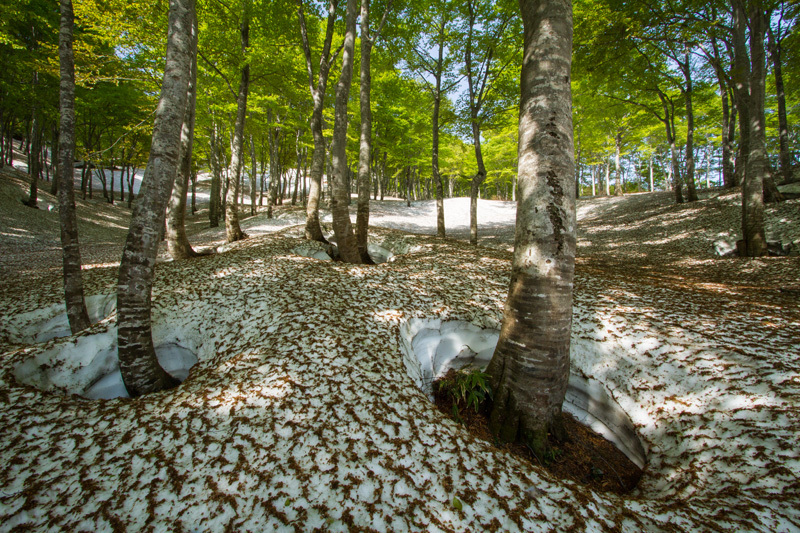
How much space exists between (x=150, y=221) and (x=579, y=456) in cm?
516

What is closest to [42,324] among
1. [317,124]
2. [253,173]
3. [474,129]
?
[317,124]

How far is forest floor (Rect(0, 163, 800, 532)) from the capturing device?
6.48 feet

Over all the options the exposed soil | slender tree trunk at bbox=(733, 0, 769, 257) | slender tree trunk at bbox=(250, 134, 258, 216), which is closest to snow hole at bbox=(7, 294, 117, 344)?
the exposed soil

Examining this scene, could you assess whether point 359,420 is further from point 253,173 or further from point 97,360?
point 253,173

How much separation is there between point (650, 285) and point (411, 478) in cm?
594

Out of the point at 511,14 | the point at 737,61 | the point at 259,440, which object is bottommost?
the point at 259,440

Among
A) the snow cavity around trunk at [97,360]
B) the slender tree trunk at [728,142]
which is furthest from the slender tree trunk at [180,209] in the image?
the slender tree trunk at [728,142]

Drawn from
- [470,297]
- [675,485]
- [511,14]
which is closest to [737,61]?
[511,14]

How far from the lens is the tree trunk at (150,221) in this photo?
3.13 meters

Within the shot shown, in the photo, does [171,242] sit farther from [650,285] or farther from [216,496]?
[650,285]

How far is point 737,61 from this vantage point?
7824 millimetres

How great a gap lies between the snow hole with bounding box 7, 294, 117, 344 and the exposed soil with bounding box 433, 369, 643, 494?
6090 millimetres

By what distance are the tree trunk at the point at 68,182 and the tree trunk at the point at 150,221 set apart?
162 cm

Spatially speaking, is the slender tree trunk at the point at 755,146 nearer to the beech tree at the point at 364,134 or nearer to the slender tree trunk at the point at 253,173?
the beech tree at the point at 364,134
